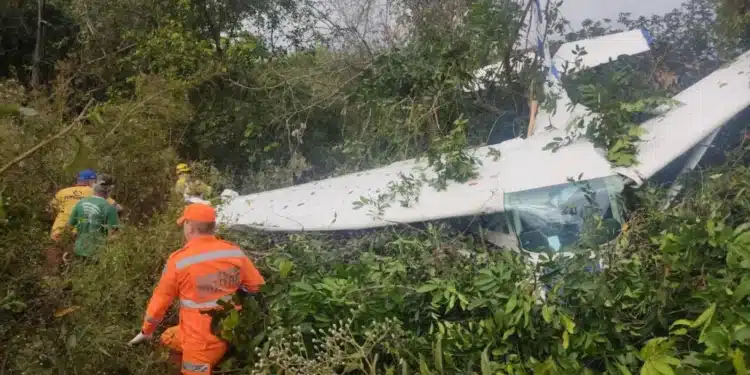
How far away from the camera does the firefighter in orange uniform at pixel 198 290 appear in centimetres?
274

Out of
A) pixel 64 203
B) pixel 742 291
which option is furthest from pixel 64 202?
pixel 742 291

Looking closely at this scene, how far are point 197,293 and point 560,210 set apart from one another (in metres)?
2.06

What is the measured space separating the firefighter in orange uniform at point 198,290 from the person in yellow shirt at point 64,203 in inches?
61.1

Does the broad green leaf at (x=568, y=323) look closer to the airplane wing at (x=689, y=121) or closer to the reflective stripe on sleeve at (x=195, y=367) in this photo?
the reflective stripe on sleeve at (x=195, y=367)

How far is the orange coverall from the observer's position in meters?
2.74

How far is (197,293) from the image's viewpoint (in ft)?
9.21

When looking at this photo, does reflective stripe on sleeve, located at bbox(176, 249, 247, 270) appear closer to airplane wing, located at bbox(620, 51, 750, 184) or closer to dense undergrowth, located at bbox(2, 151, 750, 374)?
dense undergrowth, located at bbox(2, 151, 750, 374)

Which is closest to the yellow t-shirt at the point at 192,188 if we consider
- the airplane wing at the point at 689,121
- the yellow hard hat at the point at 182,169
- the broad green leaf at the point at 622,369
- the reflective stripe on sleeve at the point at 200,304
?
the yellow hard hat at the point at 182,169

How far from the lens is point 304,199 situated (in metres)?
4.71

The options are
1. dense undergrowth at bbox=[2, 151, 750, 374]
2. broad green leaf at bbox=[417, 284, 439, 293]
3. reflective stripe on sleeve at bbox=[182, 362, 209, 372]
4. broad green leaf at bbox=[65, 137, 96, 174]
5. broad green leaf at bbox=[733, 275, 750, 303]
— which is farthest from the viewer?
reflective stripe on sleeve at bbox=[182, 362, 209, 372]

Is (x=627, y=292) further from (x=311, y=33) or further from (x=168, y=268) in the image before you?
(x=311, y=33)

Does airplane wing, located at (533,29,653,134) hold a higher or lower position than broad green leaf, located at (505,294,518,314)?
higher

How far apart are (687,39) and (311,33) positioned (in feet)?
17.3

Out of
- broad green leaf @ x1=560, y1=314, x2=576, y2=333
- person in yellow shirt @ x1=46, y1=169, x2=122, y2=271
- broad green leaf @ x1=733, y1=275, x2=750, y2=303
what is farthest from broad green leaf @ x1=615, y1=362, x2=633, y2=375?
person in yellow shirt @ x1=46, y1=169, x2=122, y2=271
